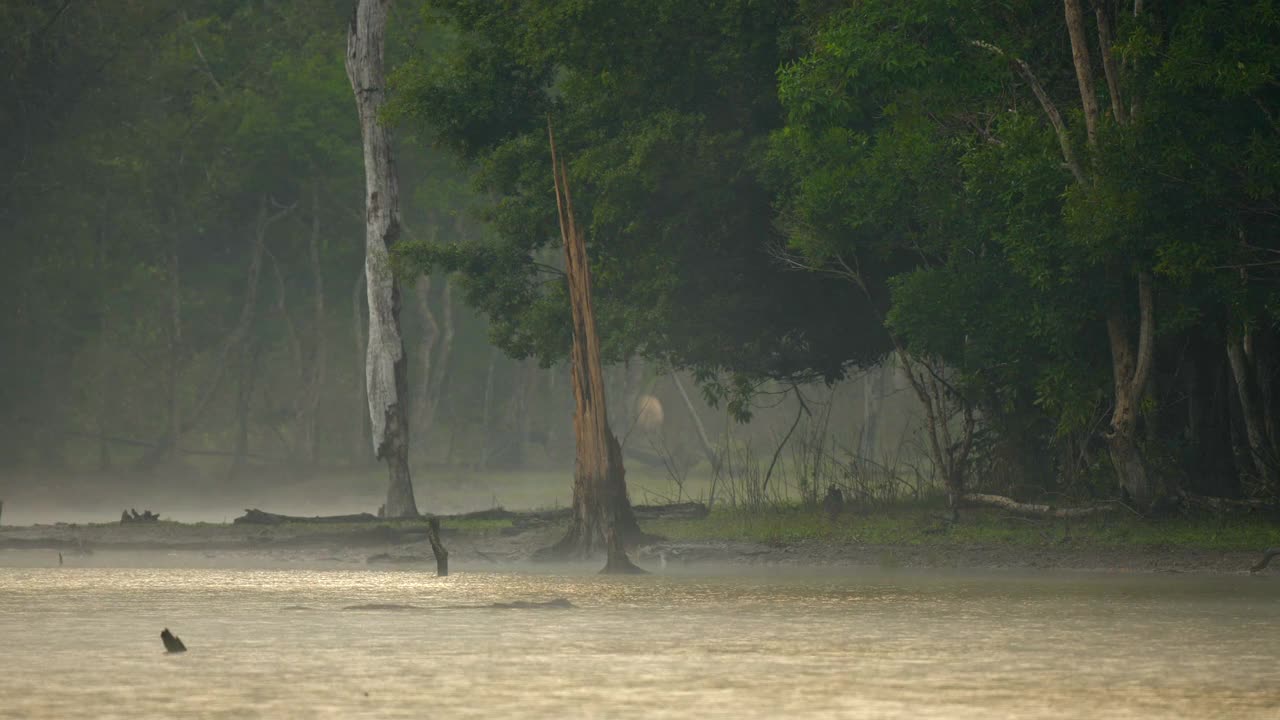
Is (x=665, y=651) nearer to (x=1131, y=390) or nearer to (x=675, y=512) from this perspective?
(x=1131, y=390)

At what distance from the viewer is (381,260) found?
115 ft

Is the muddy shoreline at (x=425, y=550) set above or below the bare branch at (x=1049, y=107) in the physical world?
below

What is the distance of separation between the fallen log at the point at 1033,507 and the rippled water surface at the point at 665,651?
11.9ft

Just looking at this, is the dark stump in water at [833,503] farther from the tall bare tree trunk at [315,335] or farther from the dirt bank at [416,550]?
the tall bare tree trunk at [315,335]

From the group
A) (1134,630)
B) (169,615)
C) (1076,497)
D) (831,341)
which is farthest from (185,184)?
(1134,630)

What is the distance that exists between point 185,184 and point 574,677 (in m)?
47.0

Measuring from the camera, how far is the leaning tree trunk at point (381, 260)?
35375 mm

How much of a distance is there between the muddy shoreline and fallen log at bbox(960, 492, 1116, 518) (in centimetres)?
91

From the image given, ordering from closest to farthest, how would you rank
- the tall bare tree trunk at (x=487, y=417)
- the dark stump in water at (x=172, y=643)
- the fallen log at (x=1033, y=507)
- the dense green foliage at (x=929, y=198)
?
1. the dark stump in water at (x=172, y=643)
2. the dense green foliage at (x=929, y=198)
3. the fallen log at (x=1033, y=507)
4. the tall bare tree trunk at (x=487, y=417)

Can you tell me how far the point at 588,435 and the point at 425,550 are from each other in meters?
3.53

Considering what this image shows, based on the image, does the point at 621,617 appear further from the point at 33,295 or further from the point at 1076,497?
the point at 33,295

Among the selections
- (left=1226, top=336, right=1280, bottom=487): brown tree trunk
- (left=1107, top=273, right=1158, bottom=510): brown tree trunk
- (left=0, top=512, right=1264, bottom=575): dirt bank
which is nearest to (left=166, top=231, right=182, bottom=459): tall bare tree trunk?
(left=0, top=512, right=1264, bottom=575): dirt bank

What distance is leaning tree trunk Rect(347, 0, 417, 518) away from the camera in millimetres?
35375

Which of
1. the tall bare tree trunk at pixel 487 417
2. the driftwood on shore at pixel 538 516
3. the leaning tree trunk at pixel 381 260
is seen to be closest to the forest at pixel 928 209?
the leaning tree trunk at pixel 381 260
